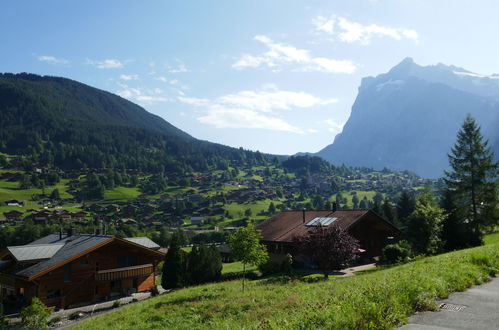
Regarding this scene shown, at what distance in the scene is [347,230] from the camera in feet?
141

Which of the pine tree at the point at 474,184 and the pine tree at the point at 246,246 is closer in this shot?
the pine tree at the point at 246,246

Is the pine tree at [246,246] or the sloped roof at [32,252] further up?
the pine tree at [246,246]

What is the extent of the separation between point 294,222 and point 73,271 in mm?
30703

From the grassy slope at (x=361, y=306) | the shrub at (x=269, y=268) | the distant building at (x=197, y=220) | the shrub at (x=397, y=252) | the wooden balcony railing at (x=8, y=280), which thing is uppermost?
the grassy slope at (x=361, y=306)

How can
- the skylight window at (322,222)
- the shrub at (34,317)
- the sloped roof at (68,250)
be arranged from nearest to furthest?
the shrub at (34,317) → the sloped roof at (68,250) → the skylight window at (322,222)

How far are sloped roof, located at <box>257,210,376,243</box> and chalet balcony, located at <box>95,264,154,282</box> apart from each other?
662 inches

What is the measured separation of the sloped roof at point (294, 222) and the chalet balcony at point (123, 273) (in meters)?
16.8

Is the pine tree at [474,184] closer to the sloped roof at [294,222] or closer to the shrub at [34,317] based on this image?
the sloped roof at [294,222]

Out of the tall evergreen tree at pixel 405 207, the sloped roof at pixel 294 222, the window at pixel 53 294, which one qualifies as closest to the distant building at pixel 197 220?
the tall evergreen tree at pixel 405 207

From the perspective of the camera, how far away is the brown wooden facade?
38406 mm

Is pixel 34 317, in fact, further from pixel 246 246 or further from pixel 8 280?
pixel 8 280

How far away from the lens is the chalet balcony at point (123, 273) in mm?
Result: 41562

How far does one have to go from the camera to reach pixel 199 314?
16.6 metres

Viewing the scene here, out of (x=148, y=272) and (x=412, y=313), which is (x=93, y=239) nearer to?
(x=148, y=272)
